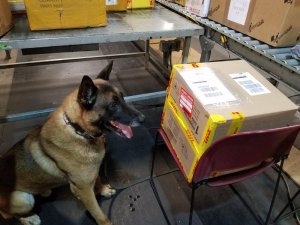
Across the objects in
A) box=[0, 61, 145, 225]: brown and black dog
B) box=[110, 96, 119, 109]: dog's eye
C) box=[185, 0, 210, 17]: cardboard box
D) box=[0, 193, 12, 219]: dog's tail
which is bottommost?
box=[0, 193, 12, 219]: dog's tail

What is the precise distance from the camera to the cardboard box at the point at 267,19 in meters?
1.23

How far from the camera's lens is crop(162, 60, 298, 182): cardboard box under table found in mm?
1022

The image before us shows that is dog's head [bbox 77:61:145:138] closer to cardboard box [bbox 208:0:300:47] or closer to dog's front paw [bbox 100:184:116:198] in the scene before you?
dog's front paw [bbox 100:184:116:198]

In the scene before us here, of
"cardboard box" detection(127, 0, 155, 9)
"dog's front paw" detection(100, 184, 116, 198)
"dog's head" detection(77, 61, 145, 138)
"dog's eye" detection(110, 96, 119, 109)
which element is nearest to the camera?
"dog's head" detection(77, 61, 145, 138)

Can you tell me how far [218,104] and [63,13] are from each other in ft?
3.68

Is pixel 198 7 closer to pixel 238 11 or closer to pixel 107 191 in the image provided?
pixel 238 11

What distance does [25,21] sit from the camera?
1710 mm

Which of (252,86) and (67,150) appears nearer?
(252,86)

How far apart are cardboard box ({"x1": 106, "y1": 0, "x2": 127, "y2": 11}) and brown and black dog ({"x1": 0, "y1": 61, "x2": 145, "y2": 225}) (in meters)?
0.86

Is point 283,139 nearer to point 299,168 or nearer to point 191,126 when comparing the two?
point 191,126

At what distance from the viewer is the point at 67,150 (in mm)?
1293

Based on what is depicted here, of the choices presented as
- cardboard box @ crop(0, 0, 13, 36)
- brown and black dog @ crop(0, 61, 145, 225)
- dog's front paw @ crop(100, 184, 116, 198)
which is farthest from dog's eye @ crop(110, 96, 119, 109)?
cardboard box @ crop(0, 0, 13, 36)

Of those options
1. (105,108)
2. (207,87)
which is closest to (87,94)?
(105,108)

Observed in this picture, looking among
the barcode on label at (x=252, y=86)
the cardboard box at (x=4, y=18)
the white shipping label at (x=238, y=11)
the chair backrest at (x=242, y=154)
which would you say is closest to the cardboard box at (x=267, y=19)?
the white shipping label at (x=238, y=11)
